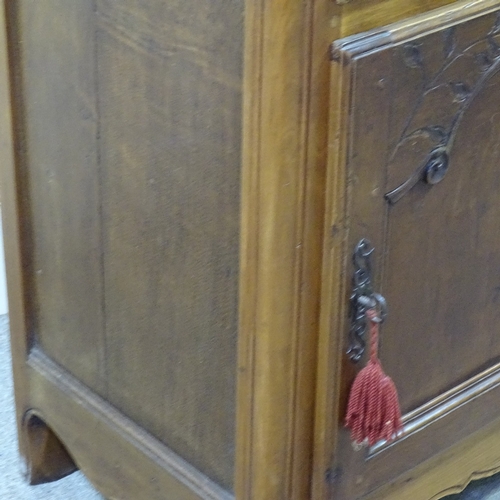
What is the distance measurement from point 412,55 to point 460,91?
85mm

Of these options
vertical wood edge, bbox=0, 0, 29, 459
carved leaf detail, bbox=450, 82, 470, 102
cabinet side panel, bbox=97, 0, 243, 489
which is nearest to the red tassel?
cabinet side panel, bbox=97, 0, 243, 489

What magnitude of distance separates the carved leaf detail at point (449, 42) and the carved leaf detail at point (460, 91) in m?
0.03

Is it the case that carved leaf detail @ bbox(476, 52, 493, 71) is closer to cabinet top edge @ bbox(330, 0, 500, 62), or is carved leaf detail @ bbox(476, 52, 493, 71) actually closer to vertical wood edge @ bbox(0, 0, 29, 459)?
cabinet top edge @ bbox(330, 0, 500, 62)

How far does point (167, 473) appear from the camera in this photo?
104cm

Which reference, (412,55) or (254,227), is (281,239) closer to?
(254,227)

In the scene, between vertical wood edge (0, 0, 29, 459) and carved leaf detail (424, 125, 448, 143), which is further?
vertical wood edge (0, 0, 29, 459)

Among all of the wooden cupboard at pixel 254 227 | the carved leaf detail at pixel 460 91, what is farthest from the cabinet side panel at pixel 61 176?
the carved leaf detail at pixel 460 91

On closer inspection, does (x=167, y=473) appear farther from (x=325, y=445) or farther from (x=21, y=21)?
(x=21, y=21)

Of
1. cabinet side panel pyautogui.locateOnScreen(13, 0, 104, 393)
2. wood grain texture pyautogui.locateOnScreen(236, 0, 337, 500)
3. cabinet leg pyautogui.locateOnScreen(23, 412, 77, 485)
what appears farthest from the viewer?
cabinet leg pyautogui.locateOnScreen(23, 412, 77, 485)

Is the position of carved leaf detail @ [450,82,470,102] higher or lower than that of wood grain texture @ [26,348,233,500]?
higher

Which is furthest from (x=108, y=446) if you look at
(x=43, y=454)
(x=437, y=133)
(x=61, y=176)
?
(x=437, y=133)

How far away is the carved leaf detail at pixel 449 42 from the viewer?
852 mm

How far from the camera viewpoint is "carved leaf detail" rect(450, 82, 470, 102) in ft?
2.89

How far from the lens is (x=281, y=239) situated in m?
0.83
